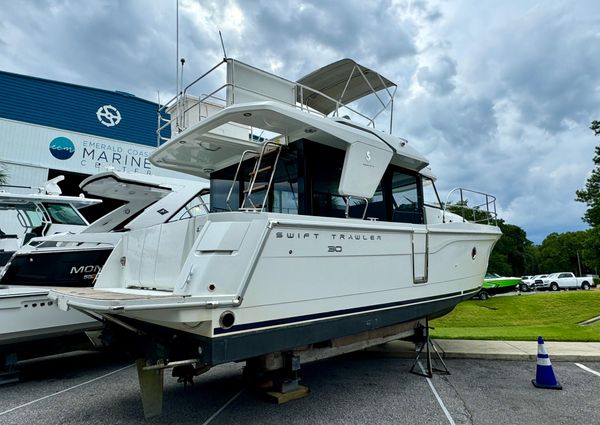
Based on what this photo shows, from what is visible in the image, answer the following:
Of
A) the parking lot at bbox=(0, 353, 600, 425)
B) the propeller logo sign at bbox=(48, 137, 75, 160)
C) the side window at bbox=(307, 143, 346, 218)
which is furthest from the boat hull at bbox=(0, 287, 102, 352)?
the propeller logo sign at bbox=(48, 137, 75, 160)

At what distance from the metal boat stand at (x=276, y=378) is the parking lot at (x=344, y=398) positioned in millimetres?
138

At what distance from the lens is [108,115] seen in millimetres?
18438

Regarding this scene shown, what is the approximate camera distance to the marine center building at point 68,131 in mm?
15977

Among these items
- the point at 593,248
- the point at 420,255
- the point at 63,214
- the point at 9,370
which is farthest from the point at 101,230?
the point at 593,248

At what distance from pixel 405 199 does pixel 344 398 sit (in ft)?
8.71

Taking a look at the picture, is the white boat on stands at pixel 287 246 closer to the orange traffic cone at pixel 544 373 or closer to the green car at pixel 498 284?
the orange traffic cone at pixel 544 373

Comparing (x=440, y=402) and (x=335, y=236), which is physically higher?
(x=335, y=236)

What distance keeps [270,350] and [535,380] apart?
11.9 ft

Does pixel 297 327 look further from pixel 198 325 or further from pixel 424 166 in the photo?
pixel 424 166

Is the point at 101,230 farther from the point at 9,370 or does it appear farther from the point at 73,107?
the point at 73,107

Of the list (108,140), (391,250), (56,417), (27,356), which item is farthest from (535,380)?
(108,140)

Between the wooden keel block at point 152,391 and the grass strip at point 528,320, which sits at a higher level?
the wooden keel block at point 152,391

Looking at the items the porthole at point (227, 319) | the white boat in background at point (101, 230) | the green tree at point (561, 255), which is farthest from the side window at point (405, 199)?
the green tree at point (561, 255)

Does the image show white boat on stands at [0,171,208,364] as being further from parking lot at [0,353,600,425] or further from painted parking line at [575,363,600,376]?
painted parking line at [575,363,600,376]
